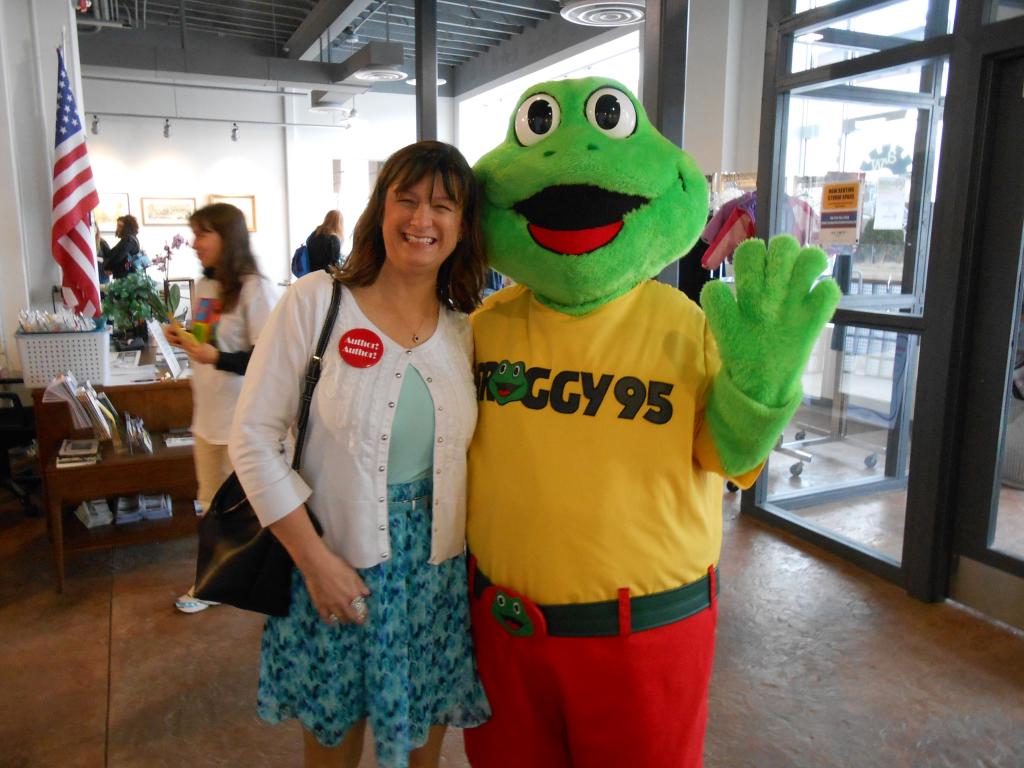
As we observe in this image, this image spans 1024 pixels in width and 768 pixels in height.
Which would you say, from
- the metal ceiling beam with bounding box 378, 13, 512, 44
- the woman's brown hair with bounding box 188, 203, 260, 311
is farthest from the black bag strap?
the metal ceiling beam with bounding box 378, 13, 512, 44

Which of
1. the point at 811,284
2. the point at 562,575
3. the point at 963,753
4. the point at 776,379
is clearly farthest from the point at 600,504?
the point at 963,753

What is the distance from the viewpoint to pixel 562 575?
1.26 meters

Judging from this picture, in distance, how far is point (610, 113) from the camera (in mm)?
1281

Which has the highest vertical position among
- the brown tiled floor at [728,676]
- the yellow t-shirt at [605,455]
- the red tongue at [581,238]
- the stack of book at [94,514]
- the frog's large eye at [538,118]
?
the frog's large eye at [538,118]

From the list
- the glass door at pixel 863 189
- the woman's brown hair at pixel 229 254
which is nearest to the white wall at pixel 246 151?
the glass door at pixel 863 189

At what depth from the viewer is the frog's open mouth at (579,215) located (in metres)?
1.22

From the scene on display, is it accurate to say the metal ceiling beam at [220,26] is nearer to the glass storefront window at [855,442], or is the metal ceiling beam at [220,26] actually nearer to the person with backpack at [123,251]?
the person with backpack at [123,251]

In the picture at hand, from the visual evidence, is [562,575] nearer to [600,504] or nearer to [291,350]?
[600,504]

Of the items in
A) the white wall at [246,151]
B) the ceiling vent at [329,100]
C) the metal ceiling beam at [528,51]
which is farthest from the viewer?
the white wall at [246,151]

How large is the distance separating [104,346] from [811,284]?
3289mm

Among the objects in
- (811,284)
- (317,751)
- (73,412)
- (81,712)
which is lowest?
(81,712)

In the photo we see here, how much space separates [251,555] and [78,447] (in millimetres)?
2322

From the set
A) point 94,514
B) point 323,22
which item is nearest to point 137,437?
point 94,514

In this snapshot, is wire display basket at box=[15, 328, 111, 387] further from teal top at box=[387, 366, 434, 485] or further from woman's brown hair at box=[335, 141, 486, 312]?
teal top at box=[387, 366, 434, 485]
